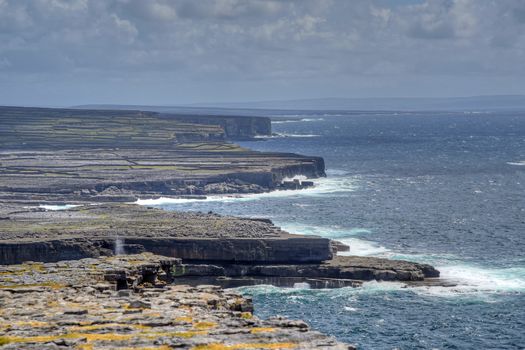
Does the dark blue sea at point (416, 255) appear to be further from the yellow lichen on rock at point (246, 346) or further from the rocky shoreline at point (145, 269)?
the yellow lichen on rock at point (246, 346)

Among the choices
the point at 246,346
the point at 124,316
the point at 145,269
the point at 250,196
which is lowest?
the point at 250,196

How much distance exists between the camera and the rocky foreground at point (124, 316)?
53656mm

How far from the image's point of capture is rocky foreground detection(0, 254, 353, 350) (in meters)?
53.7

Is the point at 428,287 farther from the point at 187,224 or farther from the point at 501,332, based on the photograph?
the point at 187,224

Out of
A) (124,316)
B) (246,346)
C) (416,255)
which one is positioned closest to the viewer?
(246,346)

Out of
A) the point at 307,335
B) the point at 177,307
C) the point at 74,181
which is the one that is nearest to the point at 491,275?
the point at 177,307

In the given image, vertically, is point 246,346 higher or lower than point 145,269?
higher

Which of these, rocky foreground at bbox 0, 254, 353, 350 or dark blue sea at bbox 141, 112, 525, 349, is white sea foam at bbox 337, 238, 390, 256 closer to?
dark blue sea at bbox 141, 112, 525, 349

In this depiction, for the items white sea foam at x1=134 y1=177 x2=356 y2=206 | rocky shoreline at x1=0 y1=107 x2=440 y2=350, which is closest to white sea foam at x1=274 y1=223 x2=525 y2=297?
rocky shoreline at x1=0 y1=107 x2=440 y2=350

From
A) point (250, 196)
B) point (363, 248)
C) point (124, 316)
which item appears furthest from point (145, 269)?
point (250, 196)

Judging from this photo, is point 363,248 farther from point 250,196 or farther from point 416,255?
point 250,196

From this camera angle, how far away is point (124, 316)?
61.2 metres

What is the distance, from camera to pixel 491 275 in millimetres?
105625

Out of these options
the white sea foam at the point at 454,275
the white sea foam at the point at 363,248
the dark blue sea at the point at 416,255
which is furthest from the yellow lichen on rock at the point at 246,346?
the white sea foam at the point at 363,248
